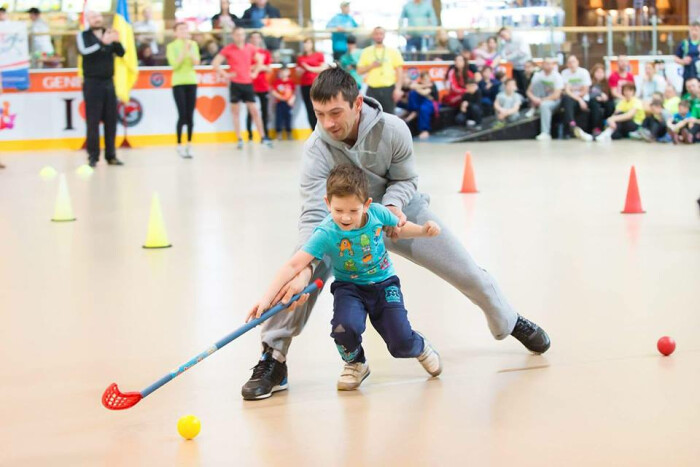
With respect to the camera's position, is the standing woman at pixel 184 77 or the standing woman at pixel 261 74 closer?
the standing woman at pixel 184 77

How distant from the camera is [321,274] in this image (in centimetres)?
414

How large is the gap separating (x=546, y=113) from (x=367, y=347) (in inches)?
546

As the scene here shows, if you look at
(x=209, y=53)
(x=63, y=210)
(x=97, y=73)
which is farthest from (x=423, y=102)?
(x=63, y=210)

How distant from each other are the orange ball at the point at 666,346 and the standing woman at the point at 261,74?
1340 cm

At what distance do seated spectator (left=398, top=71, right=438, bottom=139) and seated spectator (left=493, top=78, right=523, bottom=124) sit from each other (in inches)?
43.1

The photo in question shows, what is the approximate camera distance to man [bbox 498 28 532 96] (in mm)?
18641

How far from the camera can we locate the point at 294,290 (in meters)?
3.83

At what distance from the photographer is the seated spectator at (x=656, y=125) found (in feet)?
55.2

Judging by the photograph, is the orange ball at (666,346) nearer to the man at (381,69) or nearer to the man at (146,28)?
the man at (381,69)

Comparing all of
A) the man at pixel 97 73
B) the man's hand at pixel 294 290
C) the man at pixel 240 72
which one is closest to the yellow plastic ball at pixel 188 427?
the man's hand at pixel 294 290

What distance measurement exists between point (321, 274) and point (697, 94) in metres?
13.2

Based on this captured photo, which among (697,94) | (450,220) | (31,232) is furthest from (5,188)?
(697,94)

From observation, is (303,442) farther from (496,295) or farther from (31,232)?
(31,232)

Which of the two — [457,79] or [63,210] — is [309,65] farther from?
[63,210]
